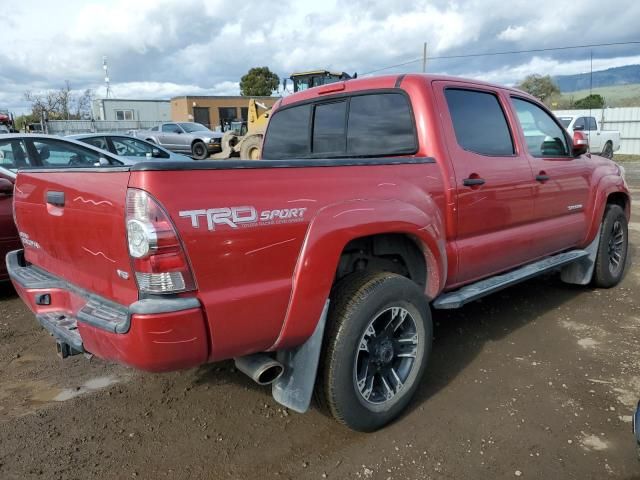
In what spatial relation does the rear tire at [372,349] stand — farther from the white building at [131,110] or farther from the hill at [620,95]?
the white building at [131,110]

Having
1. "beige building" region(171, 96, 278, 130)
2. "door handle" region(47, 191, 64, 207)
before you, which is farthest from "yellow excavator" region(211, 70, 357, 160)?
"beige building" region(171, 96, 278, 130)

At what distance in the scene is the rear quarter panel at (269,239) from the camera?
205cm

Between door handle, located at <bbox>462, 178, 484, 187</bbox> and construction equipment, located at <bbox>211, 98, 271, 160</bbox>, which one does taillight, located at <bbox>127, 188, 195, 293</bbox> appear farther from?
construction equipment, located at <bbox>211, 98, 271, 160</bbox>

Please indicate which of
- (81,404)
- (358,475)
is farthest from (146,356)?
(81,404)

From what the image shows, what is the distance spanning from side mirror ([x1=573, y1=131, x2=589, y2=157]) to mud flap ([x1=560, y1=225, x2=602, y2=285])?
88 cm

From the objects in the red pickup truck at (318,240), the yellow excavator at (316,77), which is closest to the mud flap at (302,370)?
the red pickup truck at (318,240)

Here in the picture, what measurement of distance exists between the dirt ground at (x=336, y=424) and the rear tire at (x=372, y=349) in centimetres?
19

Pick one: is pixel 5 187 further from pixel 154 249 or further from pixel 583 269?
pixel 583 269

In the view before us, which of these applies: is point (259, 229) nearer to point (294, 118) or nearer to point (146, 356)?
point (146, 356)

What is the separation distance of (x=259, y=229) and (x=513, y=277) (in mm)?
2397

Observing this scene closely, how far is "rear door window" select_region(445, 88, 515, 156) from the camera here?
349 cm

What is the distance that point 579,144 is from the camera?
4562mm

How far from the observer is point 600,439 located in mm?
2799

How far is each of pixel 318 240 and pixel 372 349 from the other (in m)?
0.83
